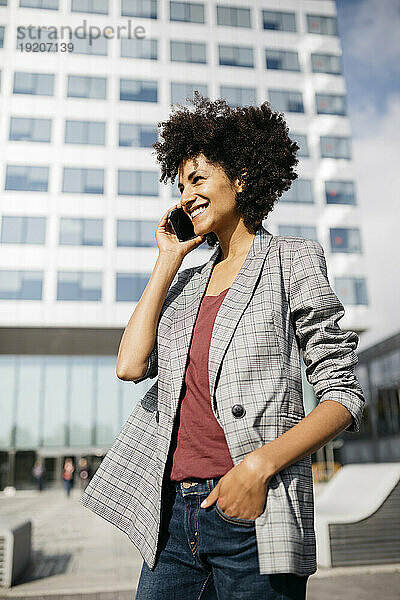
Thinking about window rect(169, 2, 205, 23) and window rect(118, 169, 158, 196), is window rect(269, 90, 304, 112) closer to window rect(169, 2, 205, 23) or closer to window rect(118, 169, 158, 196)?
window rect(169, 2, 205, 23)

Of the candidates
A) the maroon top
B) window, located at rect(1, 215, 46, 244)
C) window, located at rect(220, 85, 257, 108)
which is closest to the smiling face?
the maroon top

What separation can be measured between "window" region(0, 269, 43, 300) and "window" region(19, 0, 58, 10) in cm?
1348

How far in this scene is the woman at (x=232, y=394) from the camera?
53.3 inches

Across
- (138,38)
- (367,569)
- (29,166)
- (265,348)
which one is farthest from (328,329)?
(138,38)

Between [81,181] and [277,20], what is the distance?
13.9 meters

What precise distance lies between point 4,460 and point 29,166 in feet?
49.3

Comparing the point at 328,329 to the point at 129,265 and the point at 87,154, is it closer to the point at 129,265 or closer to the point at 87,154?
the point at 129,265

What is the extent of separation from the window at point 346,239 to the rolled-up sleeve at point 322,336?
2654cm

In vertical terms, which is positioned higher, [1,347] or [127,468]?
[1,347]

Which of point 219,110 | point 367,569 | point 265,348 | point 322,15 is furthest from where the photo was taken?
point 322,15

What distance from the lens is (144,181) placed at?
26.9m

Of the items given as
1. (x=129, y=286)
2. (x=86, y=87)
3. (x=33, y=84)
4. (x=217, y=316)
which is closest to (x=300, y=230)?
(x=129, y=286)

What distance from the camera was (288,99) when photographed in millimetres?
29188

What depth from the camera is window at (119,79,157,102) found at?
2833 centimetres
